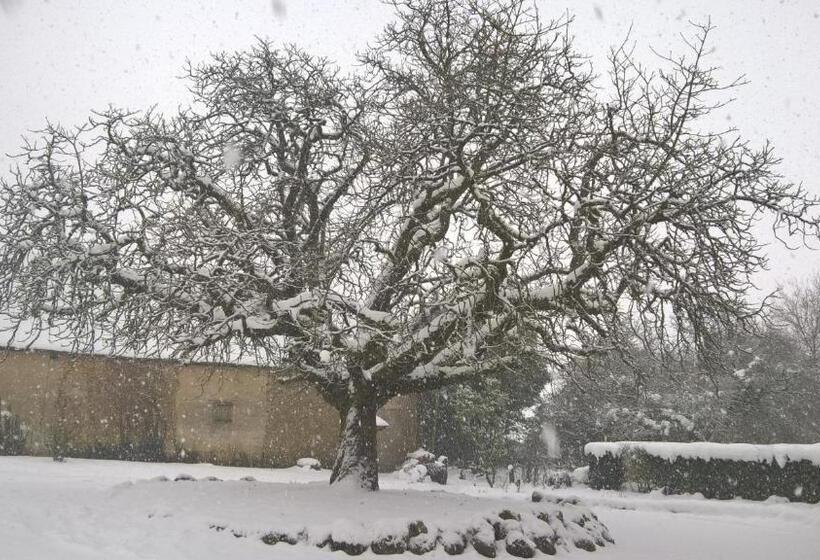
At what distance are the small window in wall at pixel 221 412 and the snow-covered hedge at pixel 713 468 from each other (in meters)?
15.1

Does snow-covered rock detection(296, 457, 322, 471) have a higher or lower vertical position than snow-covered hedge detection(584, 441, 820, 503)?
lower

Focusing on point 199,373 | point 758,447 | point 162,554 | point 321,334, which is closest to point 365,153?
point 321,334

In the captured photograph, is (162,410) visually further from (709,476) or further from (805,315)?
(805,315)

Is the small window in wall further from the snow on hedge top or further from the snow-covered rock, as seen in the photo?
the snow on hedge top

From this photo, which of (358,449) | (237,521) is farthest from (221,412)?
(237,521)

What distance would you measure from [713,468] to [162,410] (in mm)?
20517

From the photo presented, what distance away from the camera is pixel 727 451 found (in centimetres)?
1867

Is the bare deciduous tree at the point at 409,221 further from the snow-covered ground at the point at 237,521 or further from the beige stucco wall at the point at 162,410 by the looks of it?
the beige stucco wall at the point at 162,410

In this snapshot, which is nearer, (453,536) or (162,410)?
(453,536)

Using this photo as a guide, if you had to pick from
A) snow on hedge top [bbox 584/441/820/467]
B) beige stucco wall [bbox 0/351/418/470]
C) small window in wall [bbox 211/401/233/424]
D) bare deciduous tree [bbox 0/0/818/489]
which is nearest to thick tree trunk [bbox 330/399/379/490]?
bare deciduous tree [bbox 0/0/818/489]

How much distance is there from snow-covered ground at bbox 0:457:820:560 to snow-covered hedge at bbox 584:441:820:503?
143 centimetres

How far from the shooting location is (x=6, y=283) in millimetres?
12266

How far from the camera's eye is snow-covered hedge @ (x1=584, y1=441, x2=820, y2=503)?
54.4ft

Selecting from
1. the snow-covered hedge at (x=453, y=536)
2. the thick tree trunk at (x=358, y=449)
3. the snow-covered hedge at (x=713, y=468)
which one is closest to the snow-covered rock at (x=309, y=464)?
the snow-covered hedge at (x=713, y=468)
